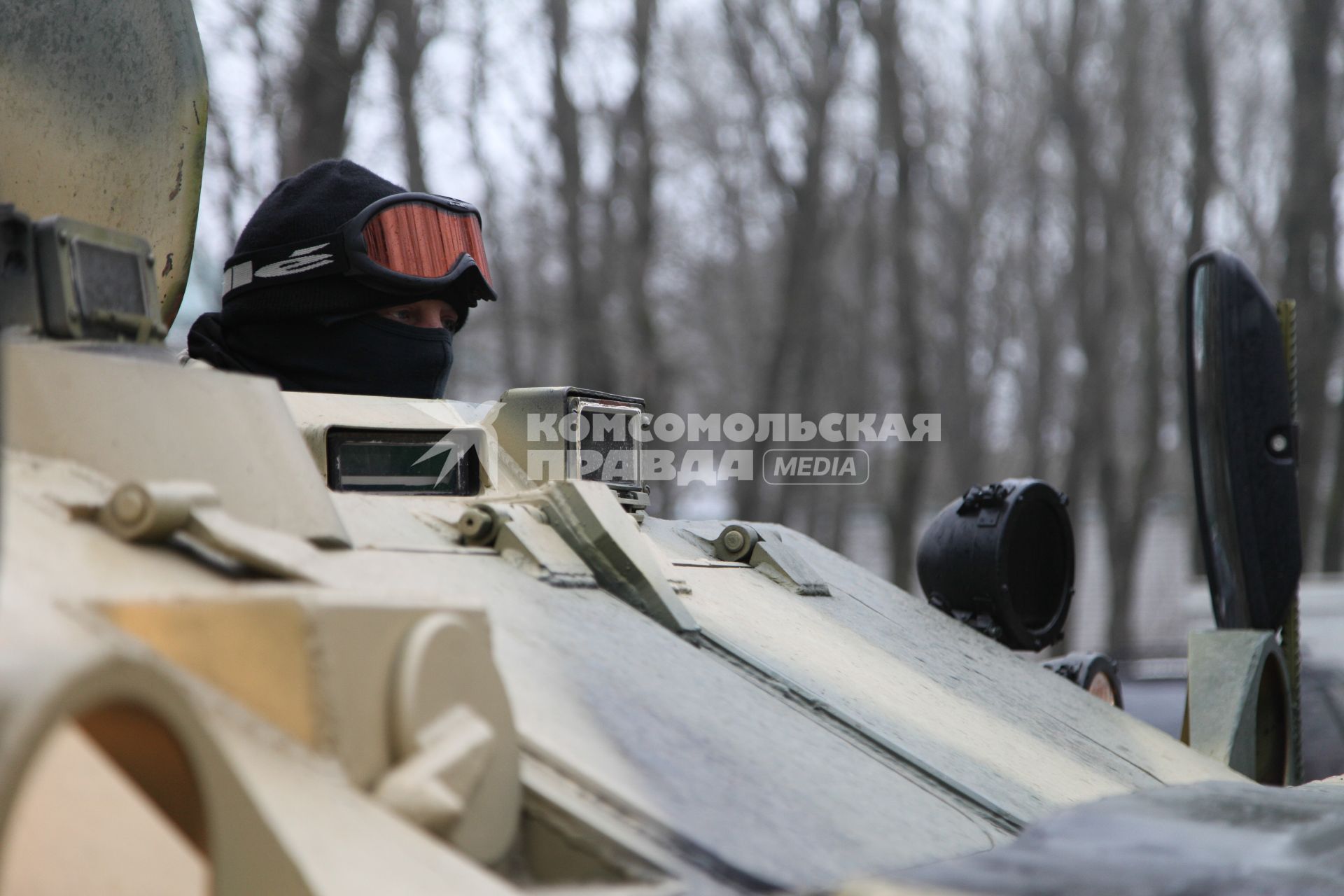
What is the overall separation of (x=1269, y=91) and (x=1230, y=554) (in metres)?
23.2

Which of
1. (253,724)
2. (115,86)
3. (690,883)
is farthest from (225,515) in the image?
(115,86)

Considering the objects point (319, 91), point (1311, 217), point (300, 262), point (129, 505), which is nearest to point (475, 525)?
point (129, 505)

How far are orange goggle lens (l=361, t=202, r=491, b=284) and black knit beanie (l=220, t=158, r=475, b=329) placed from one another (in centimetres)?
6

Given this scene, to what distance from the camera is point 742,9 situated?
16.4m

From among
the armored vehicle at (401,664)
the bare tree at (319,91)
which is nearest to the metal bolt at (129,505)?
the armored vehicle at (401,664)

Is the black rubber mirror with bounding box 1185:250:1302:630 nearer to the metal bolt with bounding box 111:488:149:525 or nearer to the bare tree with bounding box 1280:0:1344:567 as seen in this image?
the metal bolt with bounding box 111:488:149:525

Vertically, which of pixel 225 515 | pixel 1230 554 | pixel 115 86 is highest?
pixel 115 86

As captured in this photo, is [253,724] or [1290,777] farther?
[1290,777]

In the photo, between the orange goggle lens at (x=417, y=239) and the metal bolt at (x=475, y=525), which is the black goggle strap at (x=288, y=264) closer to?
the orange goggle lens at (x=417, y=239)

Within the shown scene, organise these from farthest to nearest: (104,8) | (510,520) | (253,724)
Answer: (104,8), (510,520), (253,724)

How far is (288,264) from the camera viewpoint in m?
3.29

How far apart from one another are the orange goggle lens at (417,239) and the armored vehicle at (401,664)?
435mm

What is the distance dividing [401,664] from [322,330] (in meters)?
1.92

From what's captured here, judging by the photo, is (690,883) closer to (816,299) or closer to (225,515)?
(225,515)
